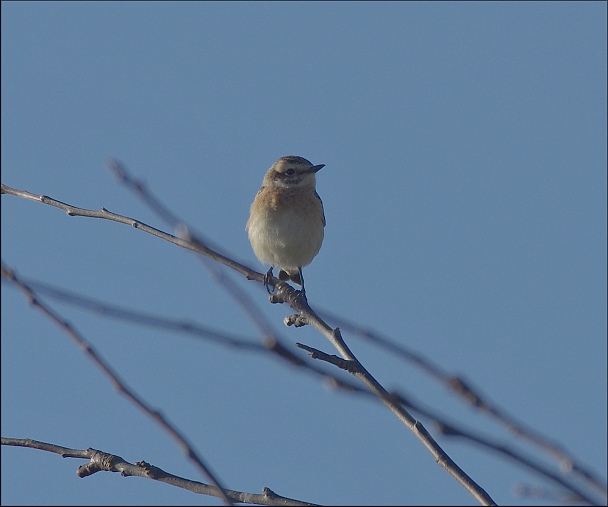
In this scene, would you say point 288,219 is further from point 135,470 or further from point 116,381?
point 116,381

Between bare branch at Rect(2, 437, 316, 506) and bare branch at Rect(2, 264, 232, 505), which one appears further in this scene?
bare branch at Rect(2, 437, 316, 506)

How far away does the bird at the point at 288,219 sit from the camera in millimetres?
12359

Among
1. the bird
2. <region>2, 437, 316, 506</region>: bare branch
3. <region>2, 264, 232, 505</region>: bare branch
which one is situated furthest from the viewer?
the bird

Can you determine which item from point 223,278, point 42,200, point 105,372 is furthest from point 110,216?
point 105,372

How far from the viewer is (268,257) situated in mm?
12617

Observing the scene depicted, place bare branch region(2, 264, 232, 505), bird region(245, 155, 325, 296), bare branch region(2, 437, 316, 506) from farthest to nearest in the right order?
bird region(245, 155, 325, 296)
bare branch region(2, 437, 316, 506)
bare branch region(2, 264, 232, 505)

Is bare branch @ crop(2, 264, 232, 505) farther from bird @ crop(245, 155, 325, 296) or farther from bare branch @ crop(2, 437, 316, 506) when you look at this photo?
bird @ crop(245, 155, 325, 296)

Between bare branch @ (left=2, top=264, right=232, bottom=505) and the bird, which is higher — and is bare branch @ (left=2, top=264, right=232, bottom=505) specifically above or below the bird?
below

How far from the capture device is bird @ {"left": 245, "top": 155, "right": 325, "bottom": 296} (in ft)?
40.5

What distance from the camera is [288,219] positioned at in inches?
488

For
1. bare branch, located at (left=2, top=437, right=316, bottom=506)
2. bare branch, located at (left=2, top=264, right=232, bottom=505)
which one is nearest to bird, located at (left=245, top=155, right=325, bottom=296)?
bare branch, located at (left=2, top=437, right=316, bottom=506)

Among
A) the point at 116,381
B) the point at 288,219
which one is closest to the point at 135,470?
the point at 116,381

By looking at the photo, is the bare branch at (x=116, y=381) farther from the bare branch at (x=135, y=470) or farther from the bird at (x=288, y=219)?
the bird at (x=288, y=219)

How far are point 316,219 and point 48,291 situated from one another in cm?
1031
